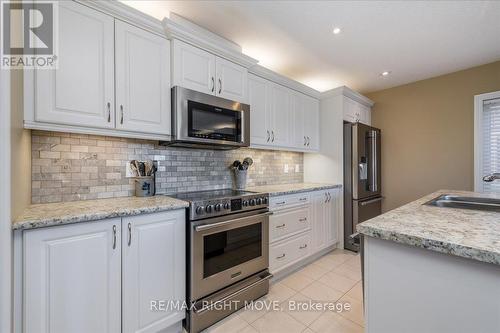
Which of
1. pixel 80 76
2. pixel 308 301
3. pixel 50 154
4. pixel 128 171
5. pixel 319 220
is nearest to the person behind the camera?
pixel 80 76

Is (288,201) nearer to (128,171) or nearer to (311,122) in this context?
(311,122)

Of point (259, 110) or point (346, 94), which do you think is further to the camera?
point (346, 94)

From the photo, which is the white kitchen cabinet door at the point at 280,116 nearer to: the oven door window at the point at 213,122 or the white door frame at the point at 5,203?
the oven door window at the point at 213,122

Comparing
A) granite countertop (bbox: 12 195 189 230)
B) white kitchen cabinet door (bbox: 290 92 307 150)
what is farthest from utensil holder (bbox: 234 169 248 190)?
granite countertop (bbox: 12 195 189 230)

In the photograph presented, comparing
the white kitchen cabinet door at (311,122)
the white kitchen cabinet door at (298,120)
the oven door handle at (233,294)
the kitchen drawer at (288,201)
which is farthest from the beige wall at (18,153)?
the white kitchen cabinet door at (311,122)

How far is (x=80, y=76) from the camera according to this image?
1441 millimetres

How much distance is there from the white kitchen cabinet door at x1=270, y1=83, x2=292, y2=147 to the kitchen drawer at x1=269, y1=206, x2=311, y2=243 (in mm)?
860

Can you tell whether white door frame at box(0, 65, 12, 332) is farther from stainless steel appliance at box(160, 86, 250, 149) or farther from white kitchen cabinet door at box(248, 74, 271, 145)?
white kitchen cabinet door at box(248, 74, 271, 145)

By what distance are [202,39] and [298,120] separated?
1.66 metres

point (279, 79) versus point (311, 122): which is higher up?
point (279, 79)

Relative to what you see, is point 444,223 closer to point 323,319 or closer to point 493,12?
point 323,319

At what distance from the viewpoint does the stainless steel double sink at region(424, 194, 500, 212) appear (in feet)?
5.24

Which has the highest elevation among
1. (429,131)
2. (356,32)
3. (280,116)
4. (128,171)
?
(356,32)

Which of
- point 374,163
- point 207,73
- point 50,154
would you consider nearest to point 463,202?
point 374,163
